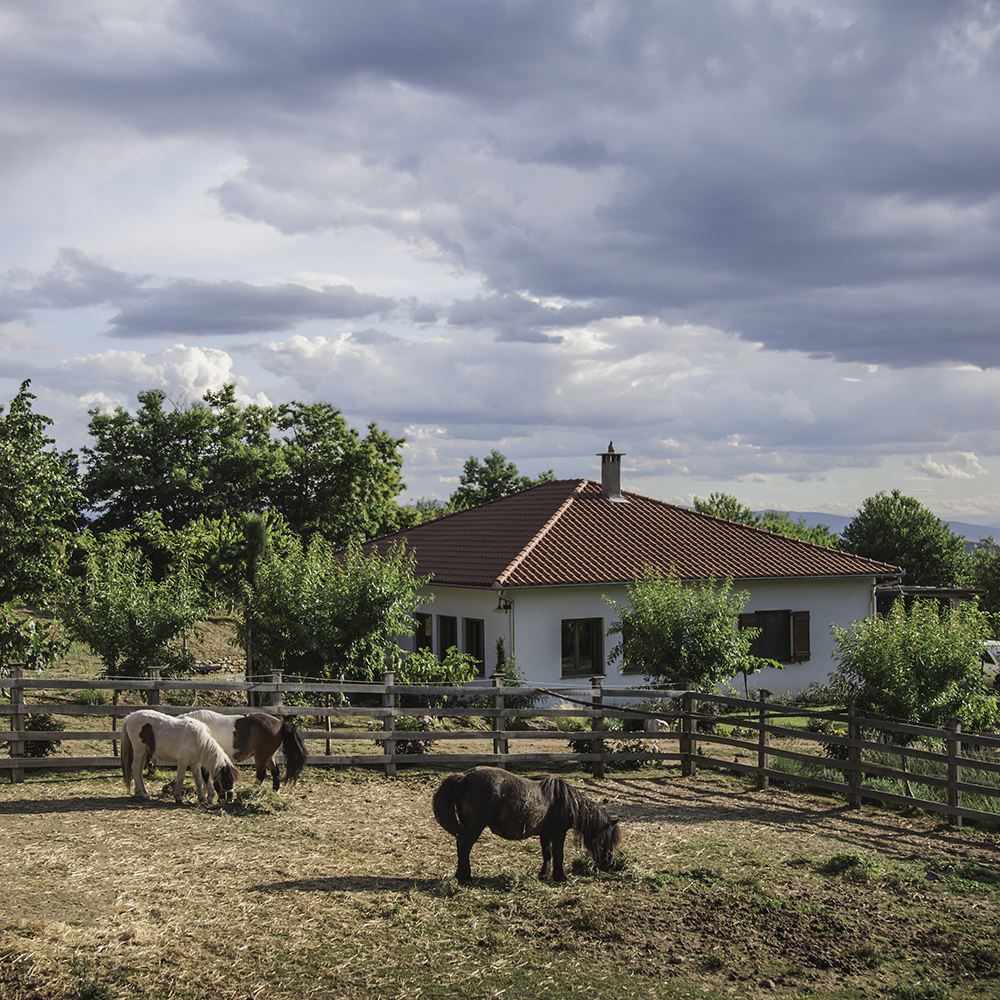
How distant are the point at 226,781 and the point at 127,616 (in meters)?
7.21

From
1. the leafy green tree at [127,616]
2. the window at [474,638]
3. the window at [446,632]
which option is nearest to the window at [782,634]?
the window at [474,638]

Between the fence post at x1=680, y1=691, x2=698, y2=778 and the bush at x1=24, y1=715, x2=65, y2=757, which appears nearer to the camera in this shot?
the bush at x1=24, y1=715, x2=65, y2=757

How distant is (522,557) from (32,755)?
13.4m

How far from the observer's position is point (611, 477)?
29141 mm

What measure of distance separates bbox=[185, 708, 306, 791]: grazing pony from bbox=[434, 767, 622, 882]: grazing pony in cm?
350

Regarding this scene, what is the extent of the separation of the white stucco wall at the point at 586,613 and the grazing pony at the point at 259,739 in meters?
11.6

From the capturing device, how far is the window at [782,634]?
26219 millimetres

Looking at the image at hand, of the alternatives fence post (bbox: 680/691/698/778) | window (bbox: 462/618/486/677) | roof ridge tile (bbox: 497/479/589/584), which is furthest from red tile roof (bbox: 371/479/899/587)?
fence post (bbox: 680/691/698/778)

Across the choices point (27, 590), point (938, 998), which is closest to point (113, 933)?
point (938, 998)

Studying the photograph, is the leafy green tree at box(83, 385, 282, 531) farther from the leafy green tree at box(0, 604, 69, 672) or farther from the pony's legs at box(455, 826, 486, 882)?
the pony's legs at box(455, 826, 486, 882)

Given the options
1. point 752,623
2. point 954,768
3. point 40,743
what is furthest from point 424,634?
point 954,768

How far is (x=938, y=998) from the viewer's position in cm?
587

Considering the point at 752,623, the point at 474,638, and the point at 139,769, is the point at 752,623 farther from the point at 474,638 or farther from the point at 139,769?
the point at 139,769

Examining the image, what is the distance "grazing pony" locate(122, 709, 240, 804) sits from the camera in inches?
398
